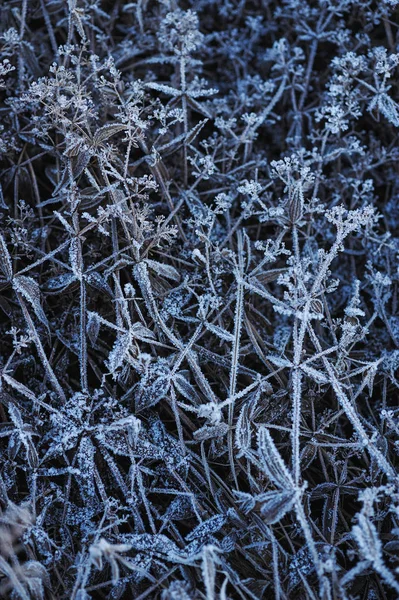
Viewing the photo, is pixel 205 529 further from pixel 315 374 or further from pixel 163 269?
pixel 163 269

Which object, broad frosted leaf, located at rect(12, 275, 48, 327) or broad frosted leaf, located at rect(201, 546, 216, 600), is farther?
broad frosted leaf, located at rect(12, 275, 48, 327)

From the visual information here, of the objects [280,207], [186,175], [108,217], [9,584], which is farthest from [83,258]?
[9,584]

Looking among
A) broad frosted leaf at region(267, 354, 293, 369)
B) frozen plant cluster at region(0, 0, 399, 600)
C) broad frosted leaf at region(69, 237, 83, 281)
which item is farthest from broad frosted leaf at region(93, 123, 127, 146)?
broad frosted leaf at region(267, 354, 293, 369)

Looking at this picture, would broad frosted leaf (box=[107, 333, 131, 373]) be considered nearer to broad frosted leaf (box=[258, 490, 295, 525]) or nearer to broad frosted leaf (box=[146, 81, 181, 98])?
broad frosted leaf (box=[258, 490, 295, 525])

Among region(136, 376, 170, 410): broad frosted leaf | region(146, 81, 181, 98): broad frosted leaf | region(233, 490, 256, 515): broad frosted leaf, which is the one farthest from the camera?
region(146, 81, 181, 98): broad frosted leaf

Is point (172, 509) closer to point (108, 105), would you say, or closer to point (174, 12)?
point (108, 105)

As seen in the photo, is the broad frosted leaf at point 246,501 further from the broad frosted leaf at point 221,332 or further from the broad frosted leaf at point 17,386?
the broad frosted leaf at point 17,386
